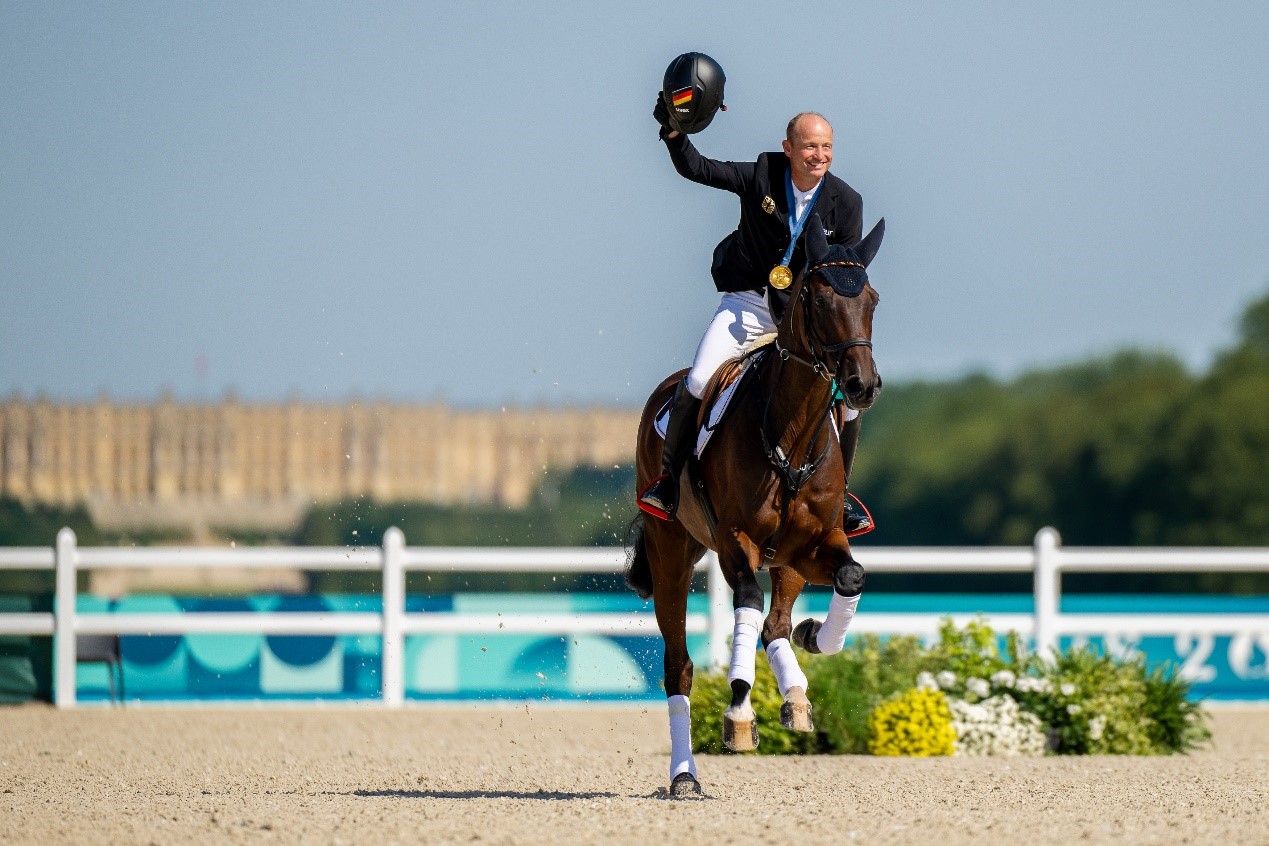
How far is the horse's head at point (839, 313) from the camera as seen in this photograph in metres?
7.35

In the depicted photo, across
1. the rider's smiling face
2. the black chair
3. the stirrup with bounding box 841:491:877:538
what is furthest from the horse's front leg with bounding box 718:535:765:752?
the black chair

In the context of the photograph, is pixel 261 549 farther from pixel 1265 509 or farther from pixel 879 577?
pixel 1265 509

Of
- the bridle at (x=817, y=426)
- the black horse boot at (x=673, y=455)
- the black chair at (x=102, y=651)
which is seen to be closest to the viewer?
the bridle at (x=817, y=426)

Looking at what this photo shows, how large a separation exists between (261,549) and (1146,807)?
1067 centimetres

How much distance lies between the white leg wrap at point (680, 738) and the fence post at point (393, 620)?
25.1ft

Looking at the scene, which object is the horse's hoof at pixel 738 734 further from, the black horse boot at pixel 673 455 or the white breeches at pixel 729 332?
the white breeches at pixel 729 332

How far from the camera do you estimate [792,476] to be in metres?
7.95

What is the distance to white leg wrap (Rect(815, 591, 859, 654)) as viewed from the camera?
810cm

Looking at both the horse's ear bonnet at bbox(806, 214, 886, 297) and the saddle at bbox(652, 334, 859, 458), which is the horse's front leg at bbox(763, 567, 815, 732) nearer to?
the saddle at bbox(652, 334, 859, 458)

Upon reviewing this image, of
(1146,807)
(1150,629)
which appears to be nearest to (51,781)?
(1146,807)

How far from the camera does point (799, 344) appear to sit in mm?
7832

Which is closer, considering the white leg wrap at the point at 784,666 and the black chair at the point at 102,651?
the white leg wrap at the point at 784,666

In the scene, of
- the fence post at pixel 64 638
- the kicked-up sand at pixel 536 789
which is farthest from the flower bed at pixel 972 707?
the fence post at pixel 64 638

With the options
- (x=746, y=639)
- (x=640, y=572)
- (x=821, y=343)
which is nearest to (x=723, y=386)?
(x=821, y=343)
